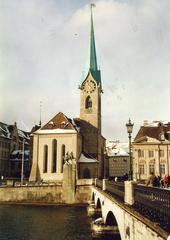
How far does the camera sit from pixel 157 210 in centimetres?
1020

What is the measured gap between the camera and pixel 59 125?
240ft

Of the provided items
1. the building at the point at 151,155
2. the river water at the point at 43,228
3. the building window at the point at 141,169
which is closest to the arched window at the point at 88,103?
the building at the point at 151,155

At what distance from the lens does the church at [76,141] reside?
69.5 metres

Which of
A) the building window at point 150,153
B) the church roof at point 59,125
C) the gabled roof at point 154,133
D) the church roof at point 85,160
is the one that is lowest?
the church roof at point 85,160

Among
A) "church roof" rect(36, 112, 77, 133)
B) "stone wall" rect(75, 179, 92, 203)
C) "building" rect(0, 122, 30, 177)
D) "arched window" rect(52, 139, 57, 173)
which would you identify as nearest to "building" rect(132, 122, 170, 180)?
"stone wall" rect(75, 179, 92, 203)

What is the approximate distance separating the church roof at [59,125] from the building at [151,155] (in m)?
15.5

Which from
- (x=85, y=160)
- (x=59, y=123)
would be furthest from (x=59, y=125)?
(x=85, y=160)

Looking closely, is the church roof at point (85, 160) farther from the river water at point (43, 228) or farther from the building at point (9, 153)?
the river water at point (43, 228)

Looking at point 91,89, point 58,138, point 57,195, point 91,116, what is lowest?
point 57,195

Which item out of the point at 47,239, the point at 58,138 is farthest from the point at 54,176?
the point at 47,239

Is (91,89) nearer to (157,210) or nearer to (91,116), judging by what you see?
(91,116)

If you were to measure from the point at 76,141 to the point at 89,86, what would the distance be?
17.4 meters

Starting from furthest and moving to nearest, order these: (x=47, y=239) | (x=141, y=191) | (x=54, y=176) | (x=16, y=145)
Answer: (x=16, y=145) < (x=54, y=176) < (x=47, y=239) < (x=141, y=191)

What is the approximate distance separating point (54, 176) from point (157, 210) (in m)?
59.7
